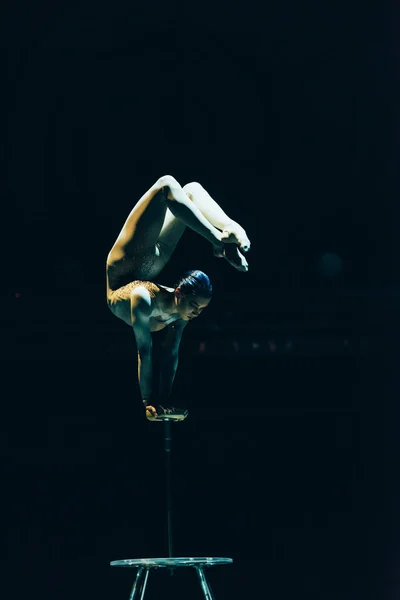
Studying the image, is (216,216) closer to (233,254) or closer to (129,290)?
(233,254)

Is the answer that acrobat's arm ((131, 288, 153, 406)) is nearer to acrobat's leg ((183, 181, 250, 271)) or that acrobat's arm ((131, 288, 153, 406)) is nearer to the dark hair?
the dark hair

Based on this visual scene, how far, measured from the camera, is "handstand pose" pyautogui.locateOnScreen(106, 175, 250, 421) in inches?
133

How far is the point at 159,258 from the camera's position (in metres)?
3.66

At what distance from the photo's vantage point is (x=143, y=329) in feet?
11.6

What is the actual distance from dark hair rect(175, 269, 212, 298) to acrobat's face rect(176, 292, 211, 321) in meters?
0.02

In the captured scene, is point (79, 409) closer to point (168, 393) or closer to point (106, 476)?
point (106, 476)

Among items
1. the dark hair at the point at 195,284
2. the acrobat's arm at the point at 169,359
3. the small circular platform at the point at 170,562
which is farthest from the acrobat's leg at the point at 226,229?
the small circular platform at the point at 170,562

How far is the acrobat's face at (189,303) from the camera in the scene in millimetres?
3475

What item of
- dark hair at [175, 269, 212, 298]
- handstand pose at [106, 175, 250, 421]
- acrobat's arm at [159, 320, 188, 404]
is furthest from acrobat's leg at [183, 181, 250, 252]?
acrobat's arm at [159, 320, 188, 404]

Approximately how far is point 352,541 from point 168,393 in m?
1.52

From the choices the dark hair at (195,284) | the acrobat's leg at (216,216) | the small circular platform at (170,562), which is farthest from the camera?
the dark hair at (195,284)

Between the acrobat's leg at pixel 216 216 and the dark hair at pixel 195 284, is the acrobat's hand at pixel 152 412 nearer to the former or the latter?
the dark hair at pixel 195 284

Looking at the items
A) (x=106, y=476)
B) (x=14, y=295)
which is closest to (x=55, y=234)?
(x=14, y=295)

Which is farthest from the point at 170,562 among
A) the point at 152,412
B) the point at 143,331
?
the point at 143,331
